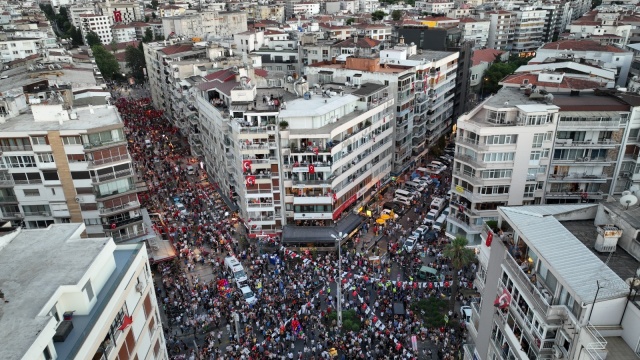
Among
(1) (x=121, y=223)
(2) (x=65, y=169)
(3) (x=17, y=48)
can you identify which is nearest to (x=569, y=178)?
(1) (x=121, y=223)

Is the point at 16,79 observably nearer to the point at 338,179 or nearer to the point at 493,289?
the point at 338,179

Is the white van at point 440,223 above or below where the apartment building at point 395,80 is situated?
below

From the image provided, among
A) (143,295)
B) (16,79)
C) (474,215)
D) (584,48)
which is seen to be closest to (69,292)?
(143,295)

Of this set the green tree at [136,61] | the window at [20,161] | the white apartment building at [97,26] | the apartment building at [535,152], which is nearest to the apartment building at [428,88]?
the apartment building at [535,152]

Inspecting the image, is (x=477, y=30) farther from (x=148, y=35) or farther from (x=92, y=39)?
(x=92, y=39)

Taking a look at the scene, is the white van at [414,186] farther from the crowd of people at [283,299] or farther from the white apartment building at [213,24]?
the white apartment building at [213,24]
